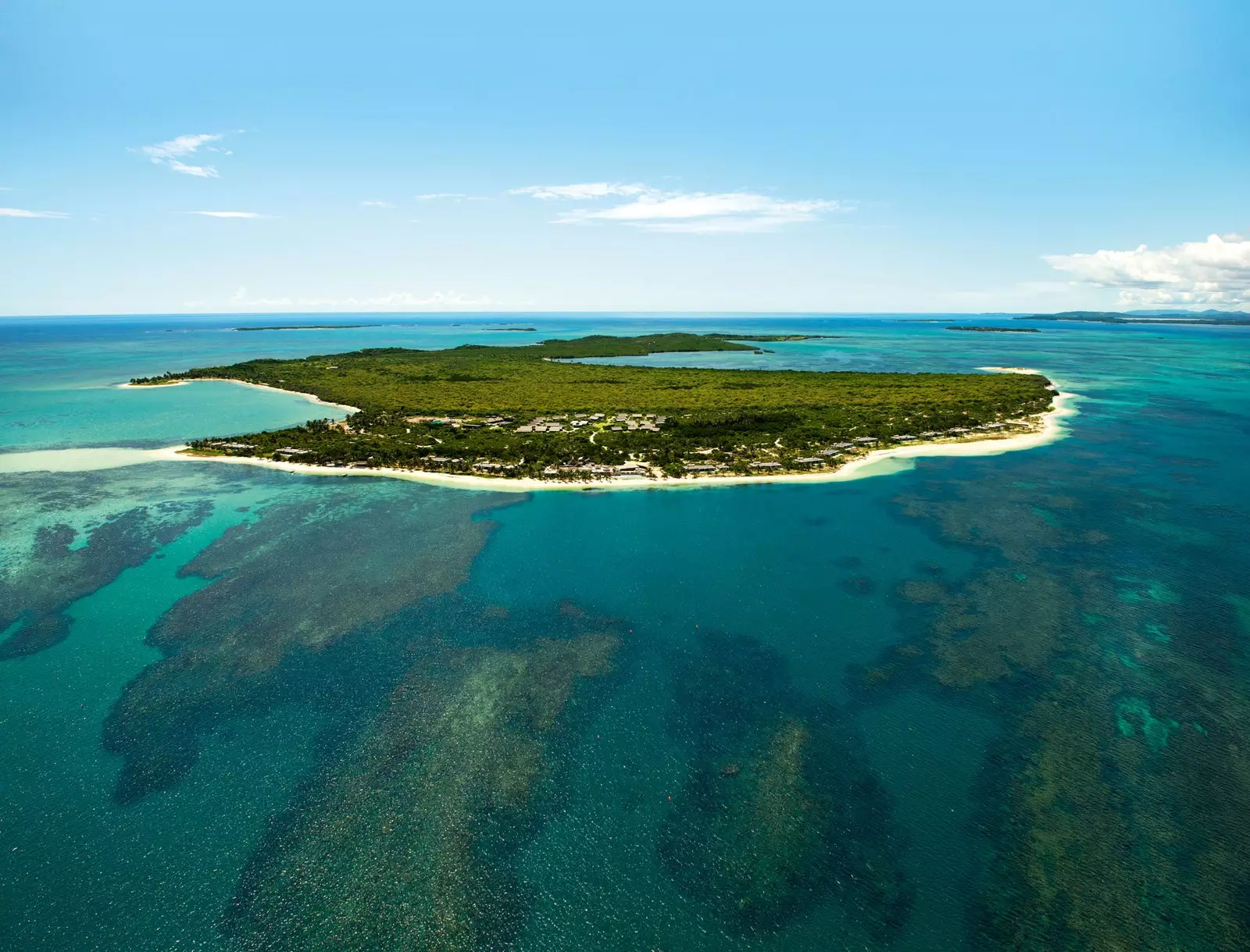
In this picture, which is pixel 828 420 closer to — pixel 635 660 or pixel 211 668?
pixel 635 660


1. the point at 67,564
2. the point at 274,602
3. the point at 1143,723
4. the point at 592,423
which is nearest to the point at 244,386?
the point at 592,423

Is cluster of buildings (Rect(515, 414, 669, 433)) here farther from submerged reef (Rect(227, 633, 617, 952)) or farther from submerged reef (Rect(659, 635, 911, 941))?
submerged reef (Rect(659, 635, 911, 941))

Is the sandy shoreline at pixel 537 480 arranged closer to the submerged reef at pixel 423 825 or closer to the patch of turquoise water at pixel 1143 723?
the submerged reef at pixel 423 825

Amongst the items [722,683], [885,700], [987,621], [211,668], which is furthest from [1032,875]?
[211,668]

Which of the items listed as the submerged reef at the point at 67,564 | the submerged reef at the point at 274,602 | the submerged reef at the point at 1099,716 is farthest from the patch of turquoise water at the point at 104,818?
the submerged reef at the point at 1099,716

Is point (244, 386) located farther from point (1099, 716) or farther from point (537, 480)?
point (1099, 716)

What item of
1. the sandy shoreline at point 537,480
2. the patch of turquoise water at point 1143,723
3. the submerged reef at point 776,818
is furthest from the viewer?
the sandy shoreline at point 537,480
